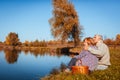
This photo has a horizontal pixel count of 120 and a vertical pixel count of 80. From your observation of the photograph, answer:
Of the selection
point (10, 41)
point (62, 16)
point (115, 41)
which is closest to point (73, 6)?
point (62, 16)

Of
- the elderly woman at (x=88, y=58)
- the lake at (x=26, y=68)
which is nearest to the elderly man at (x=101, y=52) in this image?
the elderly woman at (x=88, y=58)

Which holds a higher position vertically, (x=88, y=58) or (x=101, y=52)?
(x=101, y=52)

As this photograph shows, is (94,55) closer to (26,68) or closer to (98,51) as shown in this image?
(98,51)

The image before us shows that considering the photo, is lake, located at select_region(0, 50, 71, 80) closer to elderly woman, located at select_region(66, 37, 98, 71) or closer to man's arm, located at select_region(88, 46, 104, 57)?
elderly woman, located at select_region(66, 37, 98, 71)

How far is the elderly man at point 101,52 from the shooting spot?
1200 cm

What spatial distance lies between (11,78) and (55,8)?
A: 3542 centimetres

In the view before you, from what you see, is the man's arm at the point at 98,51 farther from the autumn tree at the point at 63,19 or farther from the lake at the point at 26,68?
the autumn tree at the point at 63,19

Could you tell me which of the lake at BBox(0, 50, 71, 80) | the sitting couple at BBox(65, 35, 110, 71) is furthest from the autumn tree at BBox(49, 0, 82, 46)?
the sitting couple at BBox(65, 35, 110, 71)

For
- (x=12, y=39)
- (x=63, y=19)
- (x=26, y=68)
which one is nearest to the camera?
(x=26, y=68)

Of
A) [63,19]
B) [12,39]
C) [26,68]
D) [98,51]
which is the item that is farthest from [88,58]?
[12,39]

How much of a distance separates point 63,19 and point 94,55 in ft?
120

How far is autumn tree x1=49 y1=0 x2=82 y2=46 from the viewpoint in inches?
1902

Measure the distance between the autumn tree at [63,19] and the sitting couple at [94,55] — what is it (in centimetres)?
3551

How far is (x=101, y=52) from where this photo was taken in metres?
12.1
